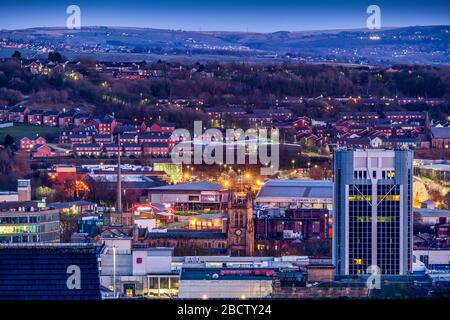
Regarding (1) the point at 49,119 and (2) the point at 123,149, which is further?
(1) the point at 49,119

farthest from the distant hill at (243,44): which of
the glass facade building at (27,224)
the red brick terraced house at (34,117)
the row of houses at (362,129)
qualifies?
the glass facade building at (27,224)

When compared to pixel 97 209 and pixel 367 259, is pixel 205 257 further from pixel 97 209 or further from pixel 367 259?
pixel 97 209

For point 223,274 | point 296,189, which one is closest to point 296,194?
point 296,189

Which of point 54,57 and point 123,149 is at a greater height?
point 54,57

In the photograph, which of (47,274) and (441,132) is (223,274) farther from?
(441,132)

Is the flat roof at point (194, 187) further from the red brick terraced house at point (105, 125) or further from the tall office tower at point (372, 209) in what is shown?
the red brick terraced house at point (105, 125)
